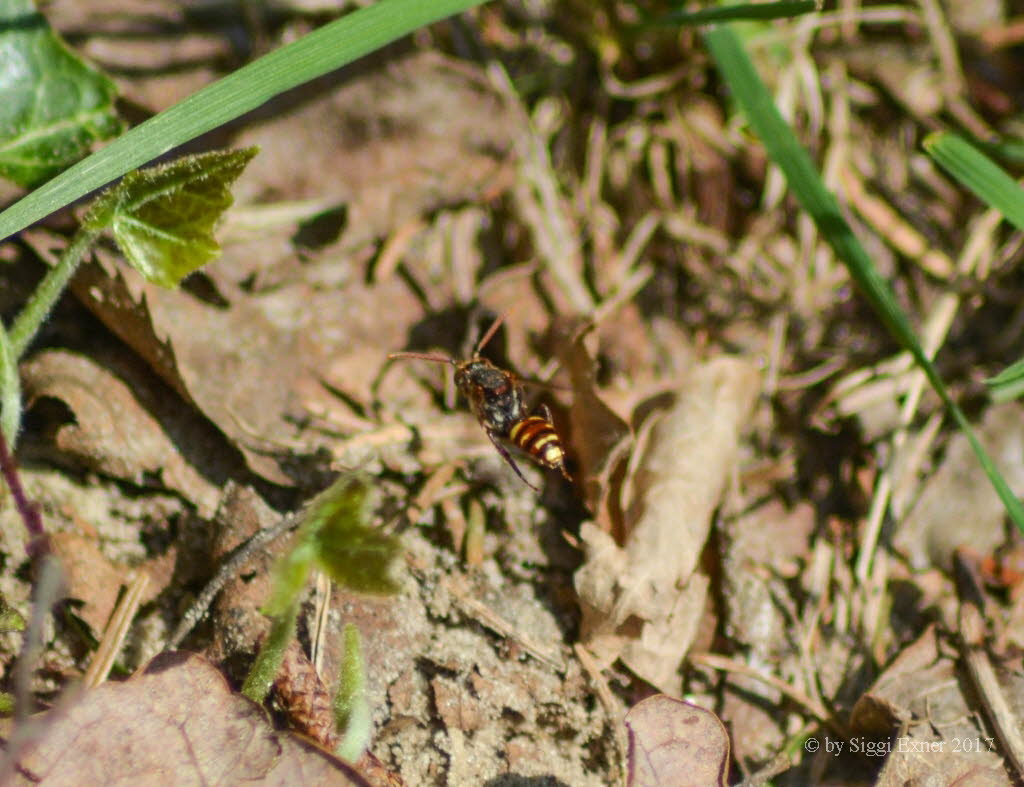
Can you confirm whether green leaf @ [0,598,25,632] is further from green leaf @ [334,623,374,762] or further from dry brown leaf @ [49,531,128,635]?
green leaf @ [334,623,374,762]

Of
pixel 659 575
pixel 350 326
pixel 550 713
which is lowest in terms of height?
pixel 550 713

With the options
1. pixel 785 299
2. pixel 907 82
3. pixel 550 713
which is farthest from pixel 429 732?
pixel 907 82

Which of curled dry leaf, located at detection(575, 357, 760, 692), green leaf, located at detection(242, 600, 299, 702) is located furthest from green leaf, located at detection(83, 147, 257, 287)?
curled dry leaf, located at detection(575, 357, 760, 692)

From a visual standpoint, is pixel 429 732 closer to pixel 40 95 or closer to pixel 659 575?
pixel 659 575

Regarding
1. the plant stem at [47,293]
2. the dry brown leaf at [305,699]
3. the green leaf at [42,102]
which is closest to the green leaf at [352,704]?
the dry brown leaf at [305,699]

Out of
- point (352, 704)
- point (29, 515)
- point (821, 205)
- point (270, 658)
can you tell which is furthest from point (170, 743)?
point (821, 205)

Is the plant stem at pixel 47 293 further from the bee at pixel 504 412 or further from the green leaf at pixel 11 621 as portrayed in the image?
the bee at pixel 504 412
